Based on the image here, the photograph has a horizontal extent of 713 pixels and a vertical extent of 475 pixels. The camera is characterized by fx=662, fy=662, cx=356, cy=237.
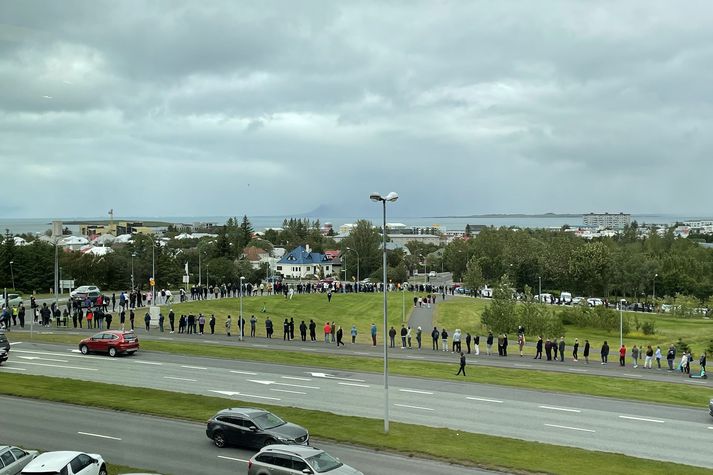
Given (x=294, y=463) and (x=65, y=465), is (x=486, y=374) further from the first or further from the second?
(x=65, y=465)

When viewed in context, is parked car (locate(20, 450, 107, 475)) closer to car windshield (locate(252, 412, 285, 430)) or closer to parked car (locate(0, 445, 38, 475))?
parked car (locate(0, 445, 38, 475))

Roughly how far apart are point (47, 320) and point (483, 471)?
4284 centimetres

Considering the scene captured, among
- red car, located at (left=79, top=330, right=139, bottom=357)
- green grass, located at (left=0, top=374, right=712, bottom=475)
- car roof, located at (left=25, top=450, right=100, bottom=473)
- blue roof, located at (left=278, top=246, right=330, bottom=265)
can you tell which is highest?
blue roof, located at (left=278, top=246, right=330, bottom=265)

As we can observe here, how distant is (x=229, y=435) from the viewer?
20.3 meters

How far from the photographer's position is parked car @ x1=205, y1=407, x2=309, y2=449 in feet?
64.0

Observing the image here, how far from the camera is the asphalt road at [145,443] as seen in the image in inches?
730

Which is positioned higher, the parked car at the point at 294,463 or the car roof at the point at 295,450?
the car roof at the point at 295,450

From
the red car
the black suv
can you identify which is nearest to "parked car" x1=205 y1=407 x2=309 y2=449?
the red car

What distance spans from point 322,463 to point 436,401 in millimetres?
12323

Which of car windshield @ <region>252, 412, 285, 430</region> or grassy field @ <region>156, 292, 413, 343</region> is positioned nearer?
car windshield @ <region>252, 412, 285, 430</region>

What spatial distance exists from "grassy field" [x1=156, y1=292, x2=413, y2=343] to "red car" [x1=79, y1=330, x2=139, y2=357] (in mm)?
13510

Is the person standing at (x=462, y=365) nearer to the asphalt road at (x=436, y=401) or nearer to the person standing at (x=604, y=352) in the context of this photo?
the asphalt road at (x=436, y=401)

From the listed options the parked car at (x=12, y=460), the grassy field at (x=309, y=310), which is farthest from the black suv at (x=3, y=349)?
the parked car at (x=12, y=460)

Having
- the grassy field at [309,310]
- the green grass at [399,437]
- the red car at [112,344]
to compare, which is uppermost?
the red car at [112,344]
